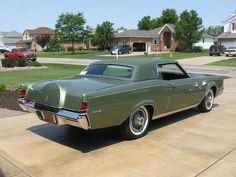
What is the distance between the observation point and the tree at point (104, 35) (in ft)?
201

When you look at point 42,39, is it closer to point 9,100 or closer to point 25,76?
point 25,76

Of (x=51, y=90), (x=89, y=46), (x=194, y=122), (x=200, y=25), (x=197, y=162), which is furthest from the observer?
(x=89, y=46)

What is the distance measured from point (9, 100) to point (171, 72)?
4.81 meters

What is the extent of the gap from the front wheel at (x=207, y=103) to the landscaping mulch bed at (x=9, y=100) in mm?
4460

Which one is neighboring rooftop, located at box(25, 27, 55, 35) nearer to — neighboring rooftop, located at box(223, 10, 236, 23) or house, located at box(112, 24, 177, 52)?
house, located at box(112, 24, 177, 52)

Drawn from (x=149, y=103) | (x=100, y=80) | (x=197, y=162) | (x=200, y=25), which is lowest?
(x=197, y=162)

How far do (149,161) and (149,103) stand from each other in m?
1.32

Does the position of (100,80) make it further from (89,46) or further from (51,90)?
(89,46)

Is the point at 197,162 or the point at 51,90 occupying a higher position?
the point at 51,90

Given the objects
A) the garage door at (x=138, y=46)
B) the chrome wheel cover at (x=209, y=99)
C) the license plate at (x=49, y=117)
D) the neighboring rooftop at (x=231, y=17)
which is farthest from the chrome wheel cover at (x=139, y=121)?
the garage door at (x=138, y=46)

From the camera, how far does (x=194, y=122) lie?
21.8 ft

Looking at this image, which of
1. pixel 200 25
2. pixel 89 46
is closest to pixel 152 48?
pixel 200 25

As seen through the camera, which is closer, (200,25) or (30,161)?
(30,161)

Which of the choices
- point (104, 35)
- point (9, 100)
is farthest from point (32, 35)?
point (9, 100)
